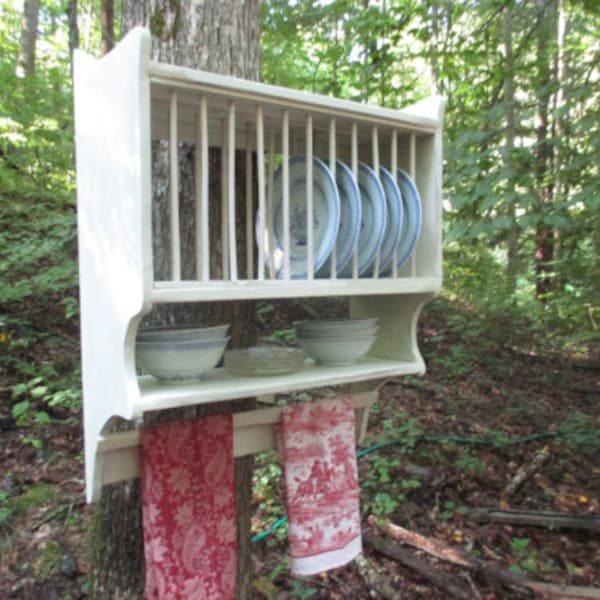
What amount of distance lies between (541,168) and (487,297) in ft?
5.41

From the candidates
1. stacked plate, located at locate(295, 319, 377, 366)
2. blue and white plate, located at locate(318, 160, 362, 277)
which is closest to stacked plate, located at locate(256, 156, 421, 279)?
blue and white plate, located at locate(318, 160, 362, 277)

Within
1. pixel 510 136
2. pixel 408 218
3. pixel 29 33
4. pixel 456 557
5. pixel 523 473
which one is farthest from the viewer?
pixel 29 33

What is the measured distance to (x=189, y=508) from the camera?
3.70 feet

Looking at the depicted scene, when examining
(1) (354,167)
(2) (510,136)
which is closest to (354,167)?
(1) (354,167)

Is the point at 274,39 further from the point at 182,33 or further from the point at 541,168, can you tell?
A: the point at 182,33

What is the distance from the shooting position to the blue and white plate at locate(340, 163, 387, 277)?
116 centimetres

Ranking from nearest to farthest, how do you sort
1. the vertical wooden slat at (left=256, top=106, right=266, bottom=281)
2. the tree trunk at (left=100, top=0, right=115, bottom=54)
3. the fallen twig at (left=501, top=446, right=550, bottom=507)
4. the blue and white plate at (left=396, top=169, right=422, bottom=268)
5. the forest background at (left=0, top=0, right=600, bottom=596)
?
the vertical wooden slat at (left=256, top=106, right=266, bottom=281), the blue and white plate at (left=396, top=169, right=422, bottom=268), the forest background at (left=0, top=0, right=600, bottom=596), the fallen twig at (left=501, top=446, right=550, bottom=507), the tree trunk at (left=100, top=0, right=115, bottom=54)

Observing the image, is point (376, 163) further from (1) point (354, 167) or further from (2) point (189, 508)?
(2) point (189, 508)

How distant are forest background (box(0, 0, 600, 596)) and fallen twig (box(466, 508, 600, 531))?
98cm

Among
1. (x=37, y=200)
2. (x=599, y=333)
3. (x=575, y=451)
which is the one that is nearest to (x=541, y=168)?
(x=599, y=333)

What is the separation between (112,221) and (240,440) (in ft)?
1.84

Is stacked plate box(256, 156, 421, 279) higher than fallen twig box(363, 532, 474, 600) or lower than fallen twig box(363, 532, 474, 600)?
higher

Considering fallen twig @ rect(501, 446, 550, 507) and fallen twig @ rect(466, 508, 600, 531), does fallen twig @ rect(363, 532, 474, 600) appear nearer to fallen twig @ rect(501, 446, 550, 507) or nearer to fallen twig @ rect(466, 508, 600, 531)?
fallen twig @ rect(466, 508, 600, 531)

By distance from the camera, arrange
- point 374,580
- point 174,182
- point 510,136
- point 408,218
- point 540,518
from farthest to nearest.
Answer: point 510,136
point 540,518
point 374,580
point 408,218
point 174,182
